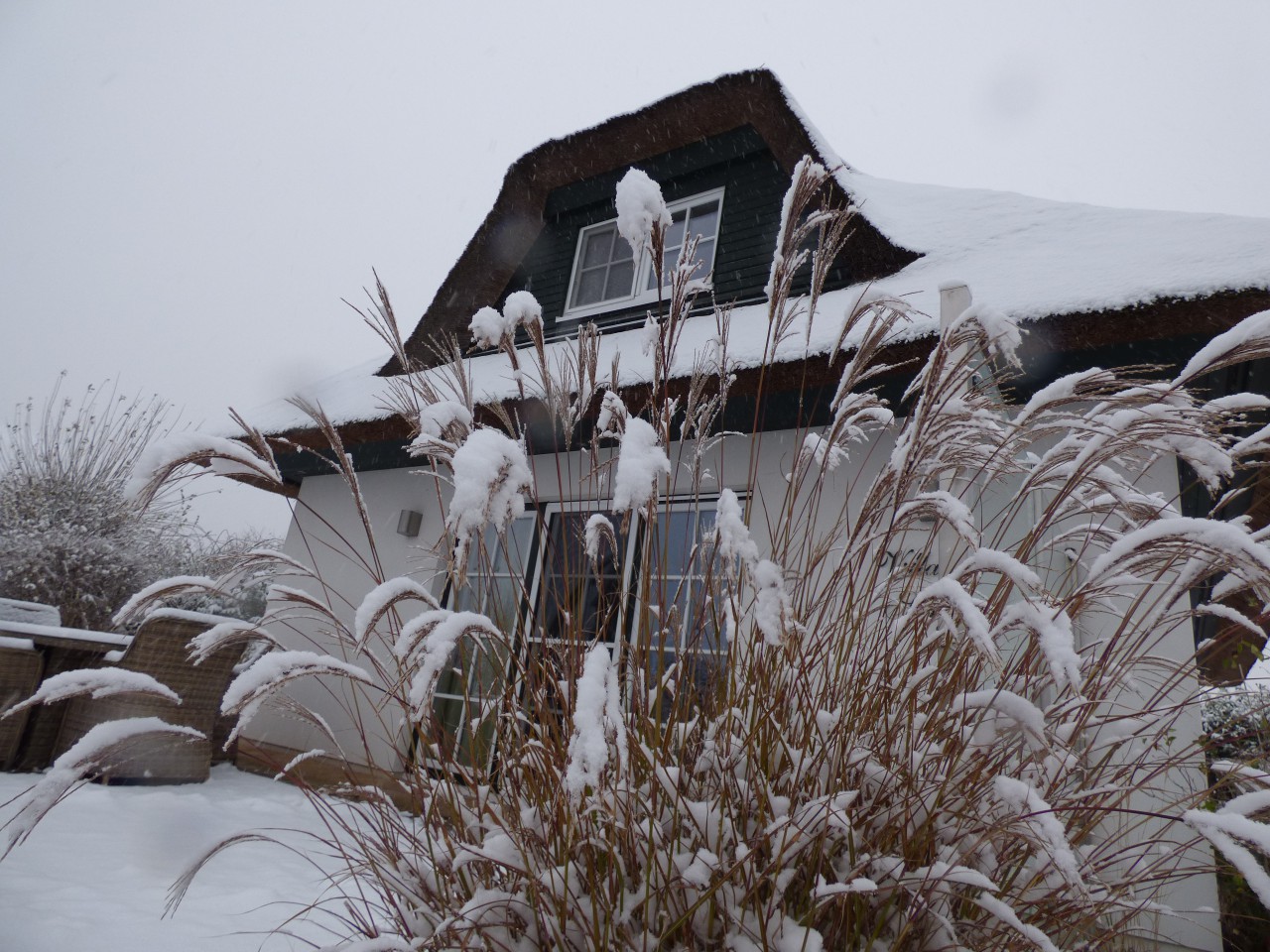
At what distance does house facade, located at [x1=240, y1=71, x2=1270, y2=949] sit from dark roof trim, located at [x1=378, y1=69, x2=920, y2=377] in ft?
0.05

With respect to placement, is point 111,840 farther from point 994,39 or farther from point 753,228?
point 994,39

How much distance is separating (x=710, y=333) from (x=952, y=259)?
1330mm

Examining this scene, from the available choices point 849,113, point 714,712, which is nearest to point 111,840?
point 714,712

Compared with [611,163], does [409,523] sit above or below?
below

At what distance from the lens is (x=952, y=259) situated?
367 centimetres

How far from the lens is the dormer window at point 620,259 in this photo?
15.7 ft

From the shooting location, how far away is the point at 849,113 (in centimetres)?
6694

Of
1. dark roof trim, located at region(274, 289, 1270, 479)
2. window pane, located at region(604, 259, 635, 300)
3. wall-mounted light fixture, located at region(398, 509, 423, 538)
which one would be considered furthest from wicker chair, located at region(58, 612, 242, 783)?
window pane, located at region(604, 259, 635, 300)

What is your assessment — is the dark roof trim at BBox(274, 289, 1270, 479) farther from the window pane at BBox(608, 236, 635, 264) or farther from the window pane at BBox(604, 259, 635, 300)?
the window pane at BBox(608, 236, 635, 264)

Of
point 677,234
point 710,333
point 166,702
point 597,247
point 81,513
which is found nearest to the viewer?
point 166,702

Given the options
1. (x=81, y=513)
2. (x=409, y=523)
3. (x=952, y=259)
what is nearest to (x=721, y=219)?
(x=952, y=259)

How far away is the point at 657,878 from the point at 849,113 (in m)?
77.9

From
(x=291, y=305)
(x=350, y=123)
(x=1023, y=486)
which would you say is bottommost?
(x=1023, y=486)

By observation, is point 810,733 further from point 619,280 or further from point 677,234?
point 619,280
